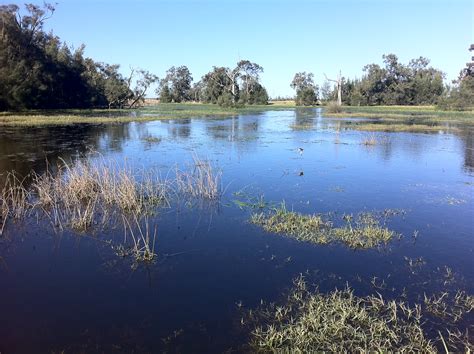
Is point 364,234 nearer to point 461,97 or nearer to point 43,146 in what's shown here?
point 43,146

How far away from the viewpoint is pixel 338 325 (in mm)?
5238

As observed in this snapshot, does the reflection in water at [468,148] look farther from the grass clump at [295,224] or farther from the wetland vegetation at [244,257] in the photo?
the grass clump at [295,224]

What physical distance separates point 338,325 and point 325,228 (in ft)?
13.1

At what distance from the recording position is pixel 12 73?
4200cm

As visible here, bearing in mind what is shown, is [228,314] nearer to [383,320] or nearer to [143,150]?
[383,320]

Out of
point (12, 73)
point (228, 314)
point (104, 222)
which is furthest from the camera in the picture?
point (12, 73)

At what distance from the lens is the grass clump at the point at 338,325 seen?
4.89 m

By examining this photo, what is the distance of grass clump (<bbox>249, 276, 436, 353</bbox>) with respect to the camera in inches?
193

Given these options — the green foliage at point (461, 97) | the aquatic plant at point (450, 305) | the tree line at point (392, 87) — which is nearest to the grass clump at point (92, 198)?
the aquatic plant at point (450, 305)

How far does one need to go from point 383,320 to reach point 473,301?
164 cm

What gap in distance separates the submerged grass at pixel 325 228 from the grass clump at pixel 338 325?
2.39 m

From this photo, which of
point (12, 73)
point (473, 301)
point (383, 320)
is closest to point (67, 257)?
point (383, 320)

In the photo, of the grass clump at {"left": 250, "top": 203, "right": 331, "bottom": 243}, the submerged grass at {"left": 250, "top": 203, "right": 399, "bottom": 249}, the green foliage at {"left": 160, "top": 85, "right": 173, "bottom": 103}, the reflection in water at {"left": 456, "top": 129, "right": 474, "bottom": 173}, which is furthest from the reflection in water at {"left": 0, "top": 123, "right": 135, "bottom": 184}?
the green foliage at {"left": 160, "top": 85, "right": 173, "bottom": 103}

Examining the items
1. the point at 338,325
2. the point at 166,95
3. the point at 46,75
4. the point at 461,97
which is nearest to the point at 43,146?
the point at 338,325
